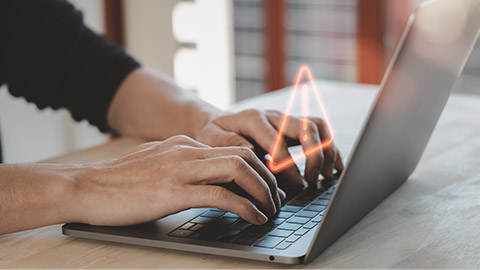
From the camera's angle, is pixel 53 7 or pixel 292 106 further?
pixel 292 106

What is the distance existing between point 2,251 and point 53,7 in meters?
0.77

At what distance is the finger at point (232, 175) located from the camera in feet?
2.69

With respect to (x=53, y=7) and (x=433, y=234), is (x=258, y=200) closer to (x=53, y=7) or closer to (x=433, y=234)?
(x=433, y=234)

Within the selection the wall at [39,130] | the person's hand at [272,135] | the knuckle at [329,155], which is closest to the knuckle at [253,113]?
the person's hand at [272,135]

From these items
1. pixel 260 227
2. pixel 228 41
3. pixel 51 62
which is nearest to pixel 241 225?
pixel 260 227

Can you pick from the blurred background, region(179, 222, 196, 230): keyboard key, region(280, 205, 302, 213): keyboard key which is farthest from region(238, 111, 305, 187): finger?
the blurred background

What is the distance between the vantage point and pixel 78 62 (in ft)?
4.74

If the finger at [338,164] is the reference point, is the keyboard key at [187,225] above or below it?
below

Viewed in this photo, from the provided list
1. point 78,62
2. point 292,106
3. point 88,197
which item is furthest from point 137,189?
point 292,106

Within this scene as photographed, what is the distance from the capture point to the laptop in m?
0.73

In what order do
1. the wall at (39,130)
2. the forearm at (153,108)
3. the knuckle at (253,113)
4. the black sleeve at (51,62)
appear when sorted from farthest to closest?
the wall at (39,130) < the black sleeve at (51,62) < the forearm at (153,108) < the knuckle at (253,113)

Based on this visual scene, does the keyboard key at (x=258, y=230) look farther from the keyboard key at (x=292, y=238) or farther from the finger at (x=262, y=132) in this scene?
the finger at (x=262, y=132)

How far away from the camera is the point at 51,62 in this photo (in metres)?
1.44

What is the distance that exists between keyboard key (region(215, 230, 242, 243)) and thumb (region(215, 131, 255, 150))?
27cm
